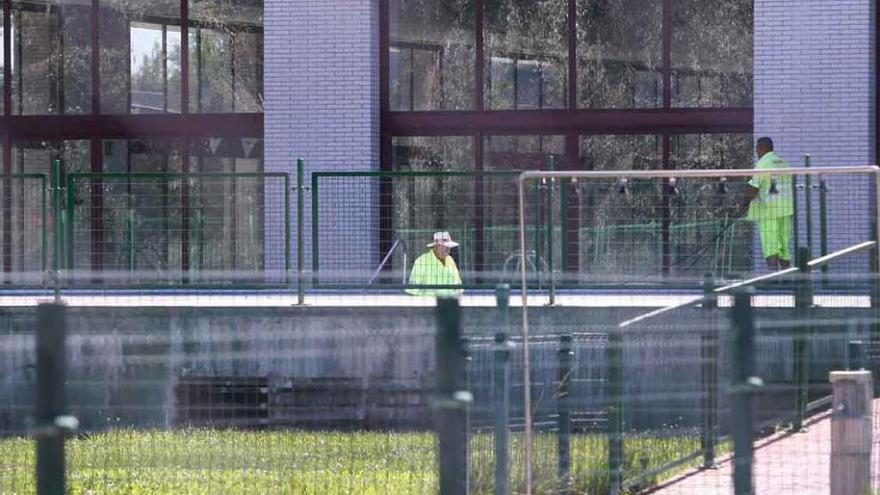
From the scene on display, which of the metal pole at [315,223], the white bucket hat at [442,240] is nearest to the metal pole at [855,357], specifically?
the white bucket hat at [442,240]

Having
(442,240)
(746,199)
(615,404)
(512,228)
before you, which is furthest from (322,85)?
(615,404)

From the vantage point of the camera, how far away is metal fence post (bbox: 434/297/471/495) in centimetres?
543

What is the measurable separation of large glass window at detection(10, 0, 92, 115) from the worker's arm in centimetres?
987

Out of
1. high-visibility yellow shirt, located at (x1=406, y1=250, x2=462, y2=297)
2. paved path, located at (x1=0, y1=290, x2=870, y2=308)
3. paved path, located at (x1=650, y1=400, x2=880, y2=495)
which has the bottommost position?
paved path, located at (x1=650, y1=400, x2=880, y2=495)

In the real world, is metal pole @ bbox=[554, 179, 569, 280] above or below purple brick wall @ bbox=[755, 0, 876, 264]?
below

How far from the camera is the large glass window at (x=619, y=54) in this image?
729 inches

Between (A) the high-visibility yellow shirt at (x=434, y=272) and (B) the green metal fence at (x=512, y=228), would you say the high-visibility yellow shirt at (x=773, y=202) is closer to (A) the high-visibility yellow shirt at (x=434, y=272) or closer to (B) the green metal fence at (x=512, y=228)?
(B) the green metal fence at (x=512, y=228)

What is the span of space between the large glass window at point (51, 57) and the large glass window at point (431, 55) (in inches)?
155

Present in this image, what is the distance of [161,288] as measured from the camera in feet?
Result: 47.8

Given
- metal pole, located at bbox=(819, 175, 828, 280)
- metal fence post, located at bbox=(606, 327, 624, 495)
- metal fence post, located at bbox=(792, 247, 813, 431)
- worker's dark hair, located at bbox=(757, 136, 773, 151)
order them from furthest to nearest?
1. worker's dark hair, located at bbox=(757, 136, 773, 151)
2. metal pole, located at bbox=(819, 175, 828, 280)
3. metal fence post, located at bbox=(792, 247, 813, 431)
4. metal fence post, located at bbox=(606, 327, 624, 495)

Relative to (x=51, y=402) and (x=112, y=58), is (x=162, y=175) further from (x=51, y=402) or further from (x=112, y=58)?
(x=51, y=402)

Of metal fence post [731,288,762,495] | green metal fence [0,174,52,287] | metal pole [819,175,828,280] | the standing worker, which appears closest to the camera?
metal fence post [731,288,762,495]

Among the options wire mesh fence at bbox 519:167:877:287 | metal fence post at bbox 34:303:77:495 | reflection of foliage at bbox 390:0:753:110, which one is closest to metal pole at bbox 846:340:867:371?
wire mesh fence at bbox 519:167:877:287

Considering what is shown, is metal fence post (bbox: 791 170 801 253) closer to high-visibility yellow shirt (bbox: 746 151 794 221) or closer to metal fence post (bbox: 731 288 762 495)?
high-visibility yellow shirt (bbox: 746 151 794 221)
